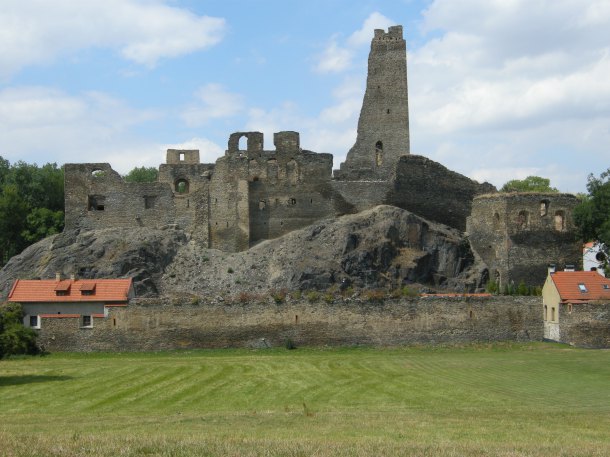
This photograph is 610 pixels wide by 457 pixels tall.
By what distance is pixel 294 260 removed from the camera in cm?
5300

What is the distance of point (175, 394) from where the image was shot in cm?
3028

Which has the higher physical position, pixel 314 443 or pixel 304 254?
pixel 304 254

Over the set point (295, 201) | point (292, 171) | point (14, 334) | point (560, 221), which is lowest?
point (14, 334)

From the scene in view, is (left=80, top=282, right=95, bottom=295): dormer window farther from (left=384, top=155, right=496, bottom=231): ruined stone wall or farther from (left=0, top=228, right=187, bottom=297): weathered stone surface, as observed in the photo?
(left=384, top=155, right=496, bottom=231): ruined stone wall

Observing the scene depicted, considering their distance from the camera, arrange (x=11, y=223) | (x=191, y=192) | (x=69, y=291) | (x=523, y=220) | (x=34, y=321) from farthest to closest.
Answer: (x=11, y=223), (x=191, y=192), (x=523, y=220), (x=69, y=291), (x=34, y=321)

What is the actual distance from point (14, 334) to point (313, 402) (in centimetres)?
1804

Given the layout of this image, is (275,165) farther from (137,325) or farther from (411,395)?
(411,395)

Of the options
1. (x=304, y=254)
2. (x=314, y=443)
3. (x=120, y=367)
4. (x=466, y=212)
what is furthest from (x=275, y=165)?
(x=314, y=443)

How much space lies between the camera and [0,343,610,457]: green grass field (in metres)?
17.0

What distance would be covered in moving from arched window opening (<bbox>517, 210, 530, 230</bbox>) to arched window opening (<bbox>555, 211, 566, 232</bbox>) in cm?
180

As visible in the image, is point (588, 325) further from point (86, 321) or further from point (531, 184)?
point (531, 184)

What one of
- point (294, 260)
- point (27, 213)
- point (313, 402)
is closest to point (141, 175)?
point (27, 213)

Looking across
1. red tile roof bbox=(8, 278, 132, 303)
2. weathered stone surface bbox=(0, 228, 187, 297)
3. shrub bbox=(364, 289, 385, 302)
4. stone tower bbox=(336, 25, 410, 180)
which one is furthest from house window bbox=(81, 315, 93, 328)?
stone tower bbox=(336, 25, 410, 180)

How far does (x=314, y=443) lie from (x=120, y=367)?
22763 mm
